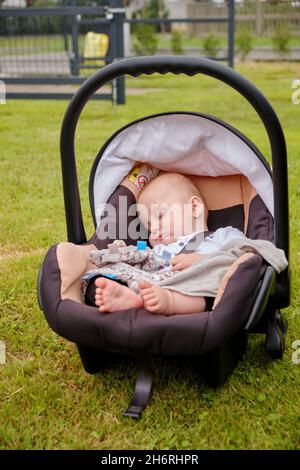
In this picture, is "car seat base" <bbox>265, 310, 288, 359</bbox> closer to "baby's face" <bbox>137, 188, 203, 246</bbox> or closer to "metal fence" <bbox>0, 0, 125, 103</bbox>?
"baby's face" <bbox>137, 188, 203, 246</bbox>

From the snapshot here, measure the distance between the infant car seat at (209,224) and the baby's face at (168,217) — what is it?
12cm

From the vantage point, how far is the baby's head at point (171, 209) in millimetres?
2598

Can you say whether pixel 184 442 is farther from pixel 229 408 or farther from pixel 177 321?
pixel 177 321

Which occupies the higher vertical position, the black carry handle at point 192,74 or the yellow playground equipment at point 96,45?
the black carry handle at point 192,74

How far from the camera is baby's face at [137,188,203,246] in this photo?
2.59 metres

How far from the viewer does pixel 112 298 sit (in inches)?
78.4

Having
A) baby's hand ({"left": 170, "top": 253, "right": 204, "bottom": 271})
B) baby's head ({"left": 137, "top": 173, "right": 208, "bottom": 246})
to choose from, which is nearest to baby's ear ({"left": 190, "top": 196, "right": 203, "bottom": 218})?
baby's head ({"left": 137, "top": 173, "right": 208, "bottom": 246})

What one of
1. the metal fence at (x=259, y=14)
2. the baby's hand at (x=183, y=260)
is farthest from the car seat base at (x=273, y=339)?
the metal fence at (x=259, y=14)

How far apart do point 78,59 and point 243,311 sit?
7.19 meters

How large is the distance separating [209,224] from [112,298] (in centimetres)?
91

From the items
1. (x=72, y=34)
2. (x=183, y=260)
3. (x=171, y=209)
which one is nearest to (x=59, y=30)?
(x=72, y=34)

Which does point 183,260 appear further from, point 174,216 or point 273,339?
point 273,339

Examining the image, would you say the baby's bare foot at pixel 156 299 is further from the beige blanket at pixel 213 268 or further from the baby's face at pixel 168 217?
the baby's face at pixel 168 217

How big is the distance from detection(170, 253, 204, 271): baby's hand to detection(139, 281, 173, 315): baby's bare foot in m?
0.38
